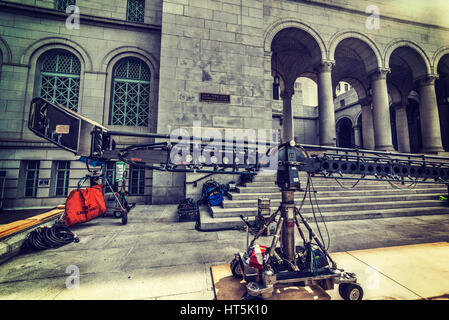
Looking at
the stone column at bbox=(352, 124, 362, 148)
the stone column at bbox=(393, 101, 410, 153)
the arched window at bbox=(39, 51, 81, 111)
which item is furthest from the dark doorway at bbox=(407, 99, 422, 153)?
the arched window at bbox=(39, 51, 81, 111)

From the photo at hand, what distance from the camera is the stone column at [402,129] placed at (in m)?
15.2

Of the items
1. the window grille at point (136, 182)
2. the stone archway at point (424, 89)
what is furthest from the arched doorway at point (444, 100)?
the window grille at point (136, 182)

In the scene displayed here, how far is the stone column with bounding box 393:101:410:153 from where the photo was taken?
Answer: 1523 centimetres

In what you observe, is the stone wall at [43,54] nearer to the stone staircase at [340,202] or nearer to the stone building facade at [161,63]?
the stone building facade at [161,63]

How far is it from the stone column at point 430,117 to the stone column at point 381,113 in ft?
11.0

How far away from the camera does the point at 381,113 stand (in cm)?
1103

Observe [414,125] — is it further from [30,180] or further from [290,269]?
[30,180]

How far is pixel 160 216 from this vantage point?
22.2ft

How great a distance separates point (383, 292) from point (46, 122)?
Result: 6136 mm

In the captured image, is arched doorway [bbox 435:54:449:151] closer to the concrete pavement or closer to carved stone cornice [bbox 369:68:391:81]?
carved stone cornice [bbox 369:68:391:81]

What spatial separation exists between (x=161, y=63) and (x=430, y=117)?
1755 cm

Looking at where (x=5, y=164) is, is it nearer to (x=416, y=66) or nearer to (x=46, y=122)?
(x=46, y=122)

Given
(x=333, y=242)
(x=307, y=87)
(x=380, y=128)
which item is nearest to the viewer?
(x=333, y=242)
